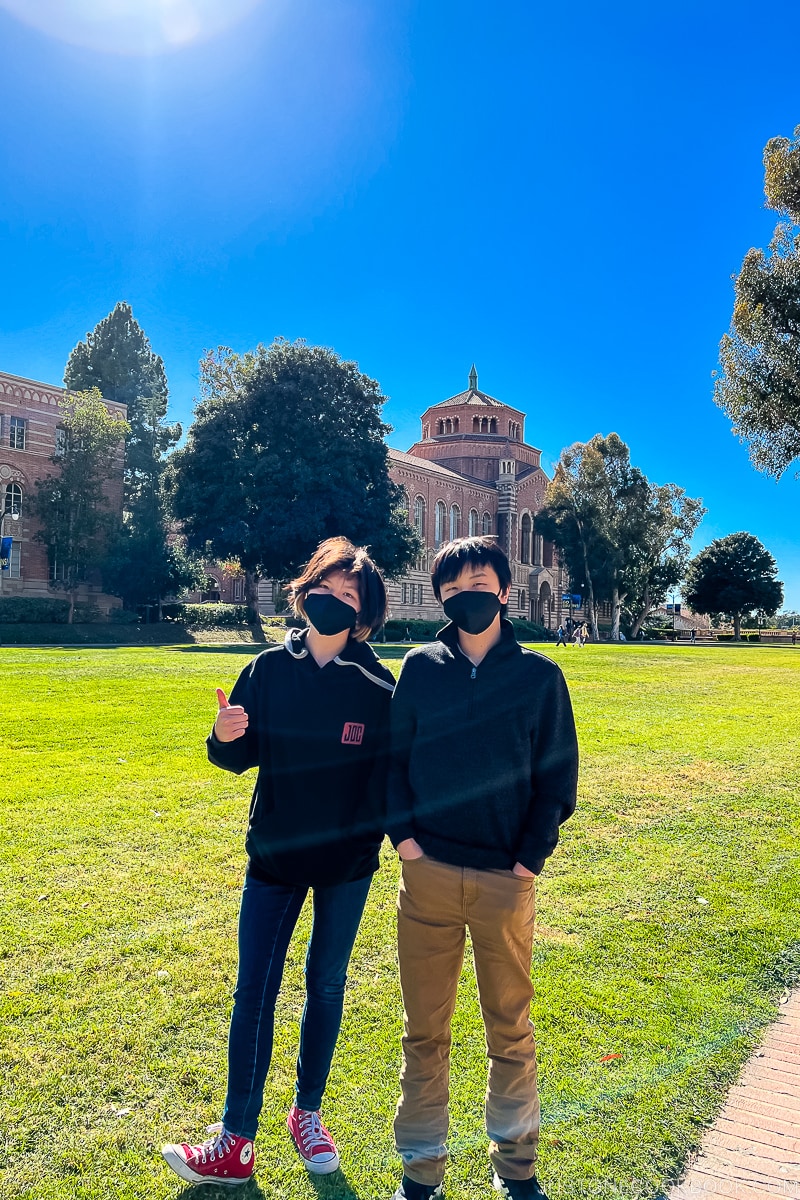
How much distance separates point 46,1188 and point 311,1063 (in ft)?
3.17

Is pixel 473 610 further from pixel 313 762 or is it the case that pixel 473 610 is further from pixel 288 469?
pixel 288 469

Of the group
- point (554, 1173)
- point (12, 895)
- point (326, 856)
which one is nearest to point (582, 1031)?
point (554, 1173)

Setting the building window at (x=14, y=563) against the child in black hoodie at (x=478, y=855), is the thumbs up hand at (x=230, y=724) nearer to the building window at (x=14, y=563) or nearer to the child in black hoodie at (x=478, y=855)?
the child in black hoodie at (x=478, y=855)

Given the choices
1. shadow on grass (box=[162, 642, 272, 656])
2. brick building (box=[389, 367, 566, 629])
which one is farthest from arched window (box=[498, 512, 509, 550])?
shadow on grass (box=[162, 642, 272, 656])

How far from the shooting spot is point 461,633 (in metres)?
2.96

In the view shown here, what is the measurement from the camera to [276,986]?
9.29 ft

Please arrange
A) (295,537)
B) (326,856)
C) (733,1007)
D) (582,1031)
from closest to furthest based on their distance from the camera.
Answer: (326,856), (582,1031), (733,1007), (295,537)

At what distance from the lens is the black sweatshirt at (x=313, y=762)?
2842 mm

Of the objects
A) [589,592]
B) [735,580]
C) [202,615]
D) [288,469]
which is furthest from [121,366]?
[735,580]

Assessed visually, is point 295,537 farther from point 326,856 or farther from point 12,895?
point 326,856

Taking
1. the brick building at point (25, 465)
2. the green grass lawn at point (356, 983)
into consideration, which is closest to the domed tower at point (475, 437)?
the brick building at point (25, 465)

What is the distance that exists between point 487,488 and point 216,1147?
81.0 m

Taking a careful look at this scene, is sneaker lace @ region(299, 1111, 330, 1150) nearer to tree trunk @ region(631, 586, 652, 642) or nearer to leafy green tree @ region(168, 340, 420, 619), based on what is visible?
leafy green tree @ region(168, 340, 420, 619)

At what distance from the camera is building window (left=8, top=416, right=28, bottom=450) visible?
44.0 m
